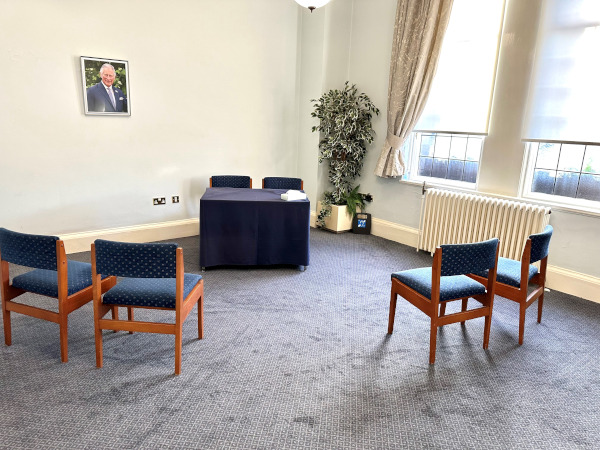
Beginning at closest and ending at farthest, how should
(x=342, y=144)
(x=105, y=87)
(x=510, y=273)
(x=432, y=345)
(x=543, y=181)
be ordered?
(x=432, y=345) < (x=510, y=273) < (x=543, y=181) < (x=105, y=87) < (x=342, y=144)

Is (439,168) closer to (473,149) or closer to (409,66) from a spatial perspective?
(473,149)

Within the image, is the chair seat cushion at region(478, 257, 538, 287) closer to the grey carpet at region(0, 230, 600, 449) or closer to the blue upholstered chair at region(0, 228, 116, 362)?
the grey carpet at region(0, 230, 600, 449)

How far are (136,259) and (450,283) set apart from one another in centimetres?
198

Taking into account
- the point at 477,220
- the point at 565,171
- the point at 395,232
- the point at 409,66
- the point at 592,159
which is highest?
the point at 409,66

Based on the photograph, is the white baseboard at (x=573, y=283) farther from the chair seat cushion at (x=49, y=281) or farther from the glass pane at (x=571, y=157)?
the chair seat cushion at (x=49, y=281)

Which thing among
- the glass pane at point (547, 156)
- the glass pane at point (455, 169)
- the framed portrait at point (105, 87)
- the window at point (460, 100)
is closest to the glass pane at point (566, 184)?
the glass pane at point (547, 156)

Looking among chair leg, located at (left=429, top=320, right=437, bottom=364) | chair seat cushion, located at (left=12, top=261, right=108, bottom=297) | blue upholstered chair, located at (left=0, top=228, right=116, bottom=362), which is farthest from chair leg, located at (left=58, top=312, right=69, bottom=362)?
chair leg, located at (left=429, top=320, right=437, bottom=364)

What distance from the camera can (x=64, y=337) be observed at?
2.55 metres

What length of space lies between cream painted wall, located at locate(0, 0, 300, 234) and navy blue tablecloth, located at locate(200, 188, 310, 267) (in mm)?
1269

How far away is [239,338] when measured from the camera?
2959 mm

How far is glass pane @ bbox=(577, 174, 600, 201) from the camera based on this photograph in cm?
379

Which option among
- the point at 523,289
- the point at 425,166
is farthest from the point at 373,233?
the point at 523,289

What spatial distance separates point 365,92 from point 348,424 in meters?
4.61

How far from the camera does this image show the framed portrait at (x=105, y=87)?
443cm
